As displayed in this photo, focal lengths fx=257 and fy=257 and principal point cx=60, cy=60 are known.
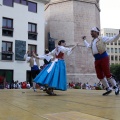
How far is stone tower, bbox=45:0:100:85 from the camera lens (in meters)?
33.9

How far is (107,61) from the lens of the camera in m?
6.89

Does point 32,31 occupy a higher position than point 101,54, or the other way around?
point 32,31

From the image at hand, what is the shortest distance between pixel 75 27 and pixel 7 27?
397 inches

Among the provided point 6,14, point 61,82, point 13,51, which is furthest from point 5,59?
point 61,82

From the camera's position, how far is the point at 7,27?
2775 centimetres

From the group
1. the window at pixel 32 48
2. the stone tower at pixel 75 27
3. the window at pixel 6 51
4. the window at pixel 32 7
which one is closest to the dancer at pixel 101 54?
the window at pixel 6 51

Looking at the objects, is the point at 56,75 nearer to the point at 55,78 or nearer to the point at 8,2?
the point at 55,78

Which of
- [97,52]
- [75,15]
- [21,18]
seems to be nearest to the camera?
[97,52]

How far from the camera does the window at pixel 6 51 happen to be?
26.9 m

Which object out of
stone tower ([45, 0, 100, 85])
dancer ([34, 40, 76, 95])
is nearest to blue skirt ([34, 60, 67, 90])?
dancer ([34, 40, 76, 95])

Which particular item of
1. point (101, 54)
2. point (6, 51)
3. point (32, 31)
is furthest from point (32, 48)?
point (101, 54)

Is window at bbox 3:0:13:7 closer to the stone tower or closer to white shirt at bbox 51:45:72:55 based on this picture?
the stone tower

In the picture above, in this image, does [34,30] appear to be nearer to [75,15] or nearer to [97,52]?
[75,15]

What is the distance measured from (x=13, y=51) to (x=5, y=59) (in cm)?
134
